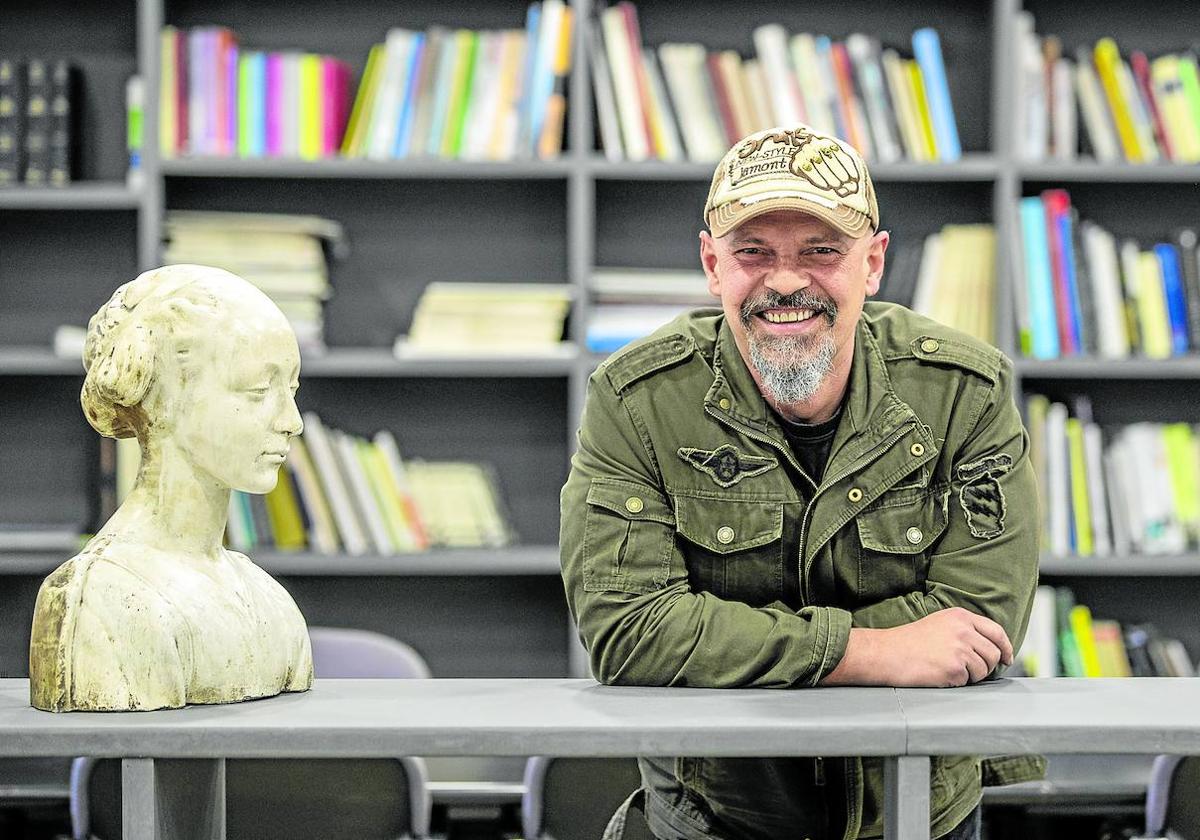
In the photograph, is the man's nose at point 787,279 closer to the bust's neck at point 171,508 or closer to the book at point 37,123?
the bust's neck at point 171,508

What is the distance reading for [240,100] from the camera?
3.30m

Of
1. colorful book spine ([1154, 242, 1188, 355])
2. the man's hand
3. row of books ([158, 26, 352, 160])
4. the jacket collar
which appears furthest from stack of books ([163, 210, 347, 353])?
the man's hand

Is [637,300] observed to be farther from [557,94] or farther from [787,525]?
[787,525]

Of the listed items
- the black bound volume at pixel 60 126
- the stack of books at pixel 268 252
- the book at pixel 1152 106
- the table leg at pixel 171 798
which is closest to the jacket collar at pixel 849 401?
the table leg at pixel 171 798

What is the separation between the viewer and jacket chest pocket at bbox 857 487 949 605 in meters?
1.71

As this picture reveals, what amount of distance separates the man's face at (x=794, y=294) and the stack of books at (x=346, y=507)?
67.4 inches

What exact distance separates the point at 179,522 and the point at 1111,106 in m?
2.59

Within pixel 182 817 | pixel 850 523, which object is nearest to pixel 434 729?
pixel 182 817

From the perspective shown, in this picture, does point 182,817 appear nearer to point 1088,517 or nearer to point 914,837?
point 914,837

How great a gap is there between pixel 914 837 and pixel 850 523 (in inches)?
18.2

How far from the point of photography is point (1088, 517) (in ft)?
10.7

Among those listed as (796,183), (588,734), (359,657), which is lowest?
(359,657)

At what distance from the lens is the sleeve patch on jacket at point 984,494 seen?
1681 millimetres

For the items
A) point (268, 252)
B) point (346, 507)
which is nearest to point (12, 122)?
point (268, 252)
